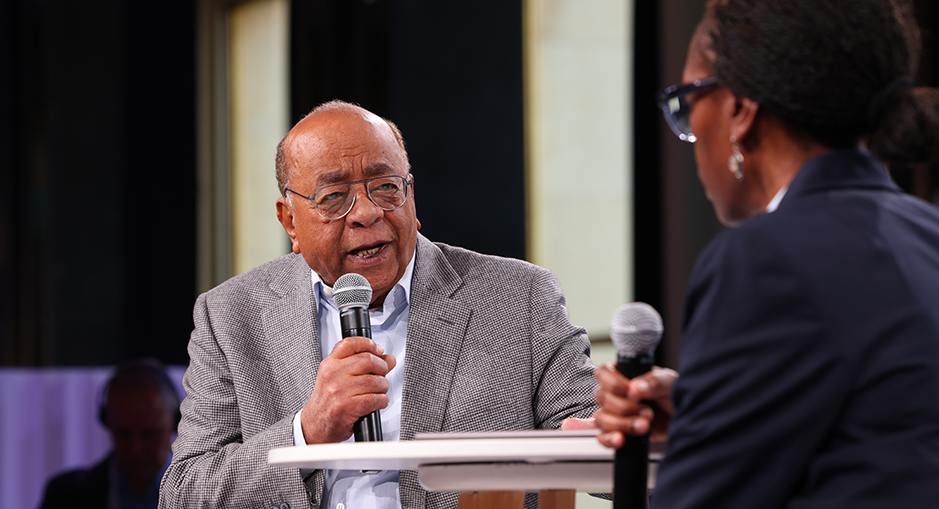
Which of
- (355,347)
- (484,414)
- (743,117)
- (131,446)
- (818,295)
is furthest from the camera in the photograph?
(131,446)

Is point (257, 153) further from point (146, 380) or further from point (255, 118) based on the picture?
point (146, 380)

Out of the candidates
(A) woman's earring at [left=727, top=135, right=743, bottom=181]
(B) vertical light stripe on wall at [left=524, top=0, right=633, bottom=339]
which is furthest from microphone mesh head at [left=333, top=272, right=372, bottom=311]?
(B) vertical light stripe on wall at [left=524, top=0, right=633, bottom=339]

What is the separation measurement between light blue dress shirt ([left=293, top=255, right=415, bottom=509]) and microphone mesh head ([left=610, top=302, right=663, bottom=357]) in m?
0.81

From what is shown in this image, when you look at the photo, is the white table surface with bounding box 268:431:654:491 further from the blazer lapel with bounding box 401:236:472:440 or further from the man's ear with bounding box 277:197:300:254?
the man's ear with bounding box 277:197:300:254

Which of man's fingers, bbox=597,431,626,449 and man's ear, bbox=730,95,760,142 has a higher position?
man's ear, bbox=730,95,760,142

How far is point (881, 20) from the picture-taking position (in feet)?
3.16

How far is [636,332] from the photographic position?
3.31 feet

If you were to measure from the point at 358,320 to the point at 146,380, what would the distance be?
2.30 m

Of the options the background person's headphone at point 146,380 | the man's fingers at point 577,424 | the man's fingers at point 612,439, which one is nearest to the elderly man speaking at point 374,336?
the man's fingers at point 577,424

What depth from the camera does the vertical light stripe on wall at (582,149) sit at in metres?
3.52

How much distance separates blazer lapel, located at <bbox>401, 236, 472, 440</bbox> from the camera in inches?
73.5

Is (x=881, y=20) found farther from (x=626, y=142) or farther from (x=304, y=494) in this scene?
(x=626, y=142)

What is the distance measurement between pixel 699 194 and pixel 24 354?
3487 mm

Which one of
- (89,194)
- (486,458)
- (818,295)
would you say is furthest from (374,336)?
(89,194)
